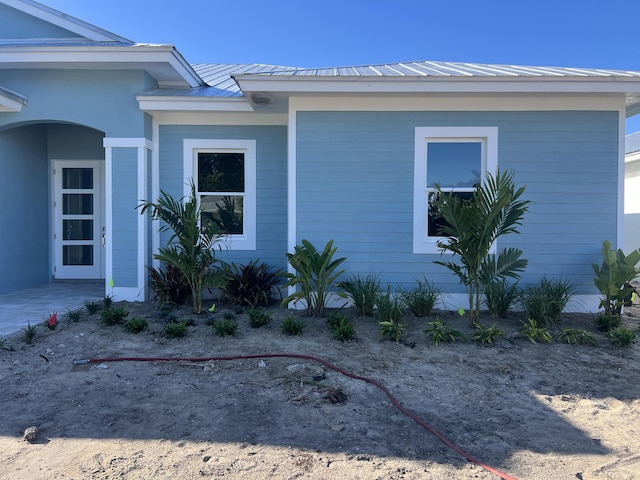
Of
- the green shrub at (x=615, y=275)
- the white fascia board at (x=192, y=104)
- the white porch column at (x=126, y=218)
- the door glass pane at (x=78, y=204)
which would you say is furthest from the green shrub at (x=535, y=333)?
the door glass pane at (x=78, y=204)

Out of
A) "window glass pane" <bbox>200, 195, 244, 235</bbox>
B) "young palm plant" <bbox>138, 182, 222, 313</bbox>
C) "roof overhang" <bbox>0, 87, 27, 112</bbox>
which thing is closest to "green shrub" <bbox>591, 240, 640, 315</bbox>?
"young palm plant" <bbox>138, 182, 222, 313</bbox>

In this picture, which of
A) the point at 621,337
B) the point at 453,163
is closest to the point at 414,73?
the point at 453,163

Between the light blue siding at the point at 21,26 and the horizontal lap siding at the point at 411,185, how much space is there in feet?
17.3

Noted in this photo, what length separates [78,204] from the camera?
9.12 metres

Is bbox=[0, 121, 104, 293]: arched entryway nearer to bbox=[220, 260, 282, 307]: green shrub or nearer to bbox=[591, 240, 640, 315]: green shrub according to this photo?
bbox=[220, 260, 282, 307]: green shrub

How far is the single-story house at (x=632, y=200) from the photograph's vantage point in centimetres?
1249

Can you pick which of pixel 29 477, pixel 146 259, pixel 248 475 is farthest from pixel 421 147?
pixel 29 477

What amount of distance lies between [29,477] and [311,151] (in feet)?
17.1

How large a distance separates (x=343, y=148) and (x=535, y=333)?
12.0 ft

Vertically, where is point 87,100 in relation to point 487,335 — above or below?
above

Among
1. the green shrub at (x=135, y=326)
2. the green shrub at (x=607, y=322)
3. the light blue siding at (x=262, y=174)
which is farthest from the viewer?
the light blue siding at (x=262, y=174)

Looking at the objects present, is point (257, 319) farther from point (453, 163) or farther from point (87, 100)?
point (87, 100)

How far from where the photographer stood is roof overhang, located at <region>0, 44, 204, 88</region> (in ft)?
22.3

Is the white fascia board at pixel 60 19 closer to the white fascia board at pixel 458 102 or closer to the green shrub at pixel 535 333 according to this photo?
the white fascia board at pixel 458 102
